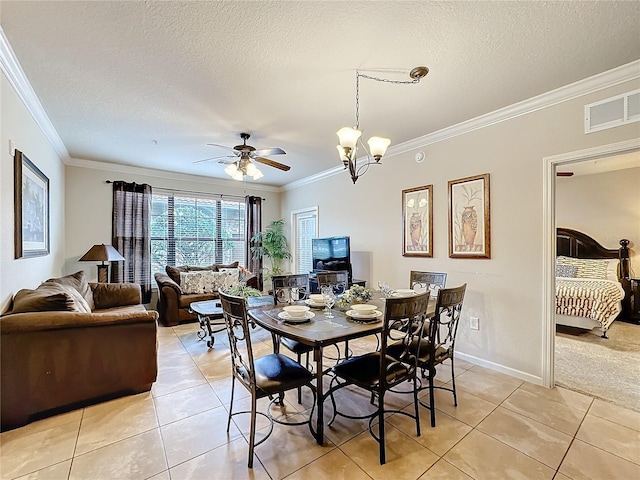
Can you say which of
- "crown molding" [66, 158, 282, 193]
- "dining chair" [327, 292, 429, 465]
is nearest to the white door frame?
"dining chair" [327, 292, 429, 465]

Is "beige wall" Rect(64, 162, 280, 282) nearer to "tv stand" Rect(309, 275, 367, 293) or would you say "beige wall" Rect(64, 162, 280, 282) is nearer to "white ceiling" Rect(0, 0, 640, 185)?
"white ceiling" Rect(0, 0, 640, 185)

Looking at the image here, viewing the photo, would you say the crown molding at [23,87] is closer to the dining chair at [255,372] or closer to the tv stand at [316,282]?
the dining chair at [255,372]

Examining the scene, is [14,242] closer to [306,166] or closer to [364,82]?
[364,82]

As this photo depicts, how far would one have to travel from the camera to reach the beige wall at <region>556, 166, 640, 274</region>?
5.21 metres

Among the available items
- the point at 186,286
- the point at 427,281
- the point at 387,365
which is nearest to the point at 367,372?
the point at 387,365

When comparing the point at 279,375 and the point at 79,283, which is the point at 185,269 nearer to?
the point at 79,283

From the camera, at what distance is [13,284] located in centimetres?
242

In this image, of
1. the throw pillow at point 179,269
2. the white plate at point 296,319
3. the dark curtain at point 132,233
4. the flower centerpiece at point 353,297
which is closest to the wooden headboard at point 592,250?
the flower centerpiece at point 353,297

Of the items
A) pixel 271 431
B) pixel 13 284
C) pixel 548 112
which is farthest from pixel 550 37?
pixel 13 284

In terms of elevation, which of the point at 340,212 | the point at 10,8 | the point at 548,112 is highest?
the point at 10,8

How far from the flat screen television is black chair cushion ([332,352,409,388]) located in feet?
8.01

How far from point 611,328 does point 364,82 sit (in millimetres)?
5457

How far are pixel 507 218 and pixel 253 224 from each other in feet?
16.0

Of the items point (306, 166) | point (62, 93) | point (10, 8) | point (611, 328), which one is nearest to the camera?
point (10, 8)
